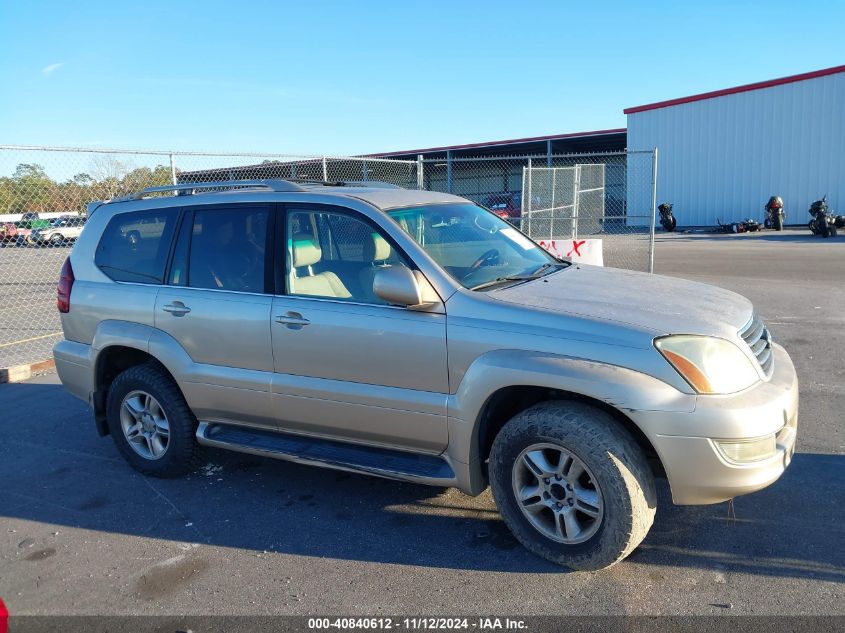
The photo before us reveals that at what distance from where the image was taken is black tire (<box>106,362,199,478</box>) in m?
4.54

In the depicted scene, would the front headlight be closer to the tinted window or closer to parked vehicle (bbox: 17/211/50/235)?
the tinted window

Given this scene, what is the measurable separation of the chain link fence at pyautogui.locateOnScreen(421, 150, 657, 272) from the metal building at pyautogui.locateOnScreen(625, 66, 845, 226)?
1.48 meters

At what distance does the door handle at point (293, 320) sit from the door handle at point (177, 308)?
751 millimetres

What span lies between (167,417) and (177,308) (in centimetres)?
74

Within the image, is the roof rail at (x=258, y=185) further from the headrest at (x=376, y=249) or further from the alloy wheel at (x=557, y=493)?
the alloy wheel at (x=557, y=493)

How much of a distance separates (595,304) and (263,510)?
2314 millimetres

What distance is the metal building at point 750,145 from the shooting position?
86.4 feet

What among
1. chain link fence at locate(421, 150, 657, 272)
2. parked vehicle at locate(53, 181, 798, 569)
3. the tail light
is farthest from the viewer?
chain link fence at locate(421, 150, 657, 272)

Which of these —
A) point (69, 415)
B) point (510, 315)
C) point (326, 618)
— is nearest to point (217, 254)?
point (510, 315)

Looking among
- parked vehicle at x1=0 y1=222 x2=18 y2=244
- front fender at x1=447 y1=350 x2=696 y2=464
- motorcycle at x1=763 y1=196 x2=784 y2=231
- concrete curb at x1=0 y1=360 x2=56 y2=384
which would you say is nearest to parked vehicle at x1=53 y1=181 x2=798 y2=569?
front fender at x1=447 y1=350 x2=696 y2=464

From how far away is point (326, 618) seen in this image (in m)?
3.08

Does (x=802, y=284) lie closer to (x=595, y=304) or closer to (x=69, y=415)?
(x=595, y=304)

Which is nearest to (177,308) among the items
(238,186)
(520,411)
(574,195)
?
(238,186)

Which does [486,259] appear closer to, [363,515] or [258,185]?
[258,185]
